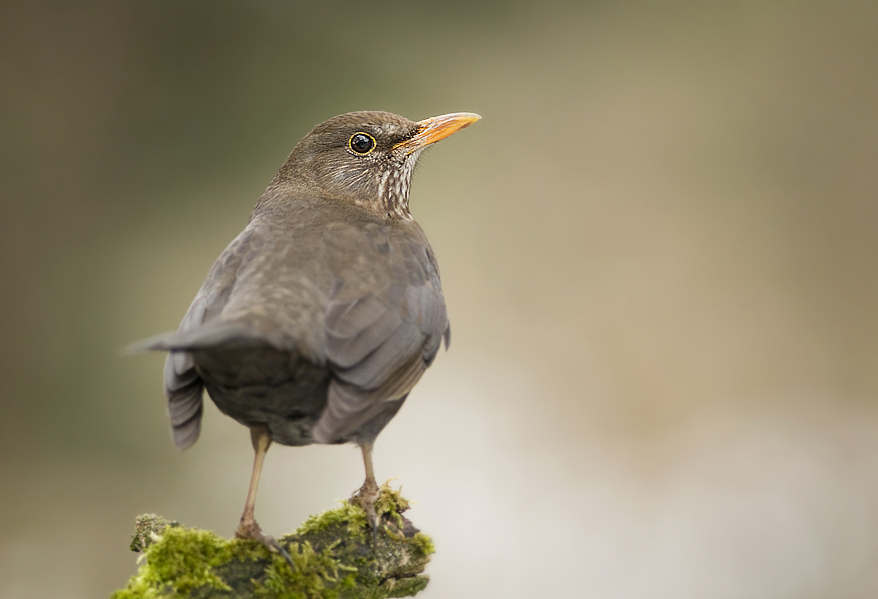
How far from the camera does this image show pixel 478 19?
33.2ft

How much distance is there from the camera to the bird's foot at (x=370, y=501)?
375 centimetres

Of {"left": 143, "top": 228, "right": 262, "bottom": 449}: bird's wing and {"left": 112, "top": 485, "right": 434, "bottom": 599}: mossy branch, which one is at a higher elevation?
{"left": 143, "top": 228, "right": 262, "bottom": 449}: bird's wing

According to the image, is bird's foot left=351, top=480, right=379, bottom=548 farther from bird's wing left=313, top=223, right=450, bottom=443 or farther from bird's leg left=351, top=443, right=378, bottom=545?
bird's wing left=313, top=223, right=450, bottom=443

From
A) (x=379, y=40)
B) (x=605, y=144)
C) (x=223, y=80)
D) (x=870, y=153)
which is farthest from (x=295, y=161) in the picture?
(x=870, y=153)

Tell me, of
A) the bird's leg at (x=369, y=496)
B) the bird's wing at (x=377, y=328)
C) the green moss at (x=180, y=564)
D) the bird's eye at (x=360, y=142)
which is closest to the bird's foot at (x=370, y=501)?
the bird's leg at (x=369, y=496)

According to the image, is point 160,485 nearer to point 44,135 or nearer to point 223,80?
point 44,135

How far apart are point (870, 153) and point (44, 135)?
32.9 feet

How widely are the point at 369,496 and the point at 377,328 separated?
0.85 meters

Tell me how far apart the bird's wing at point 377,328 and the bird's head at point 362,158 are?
2.22 ft

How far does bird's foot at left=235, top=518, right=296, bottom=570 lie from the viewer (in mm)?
3436

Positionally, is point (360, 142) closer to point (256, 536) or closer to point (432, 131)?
point (432, 131)

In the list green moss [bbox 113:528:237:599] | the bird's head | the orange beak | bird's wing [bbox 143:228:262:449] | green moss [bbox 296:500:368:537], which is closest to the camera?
bird's wing [bbox 143:228:262:449]

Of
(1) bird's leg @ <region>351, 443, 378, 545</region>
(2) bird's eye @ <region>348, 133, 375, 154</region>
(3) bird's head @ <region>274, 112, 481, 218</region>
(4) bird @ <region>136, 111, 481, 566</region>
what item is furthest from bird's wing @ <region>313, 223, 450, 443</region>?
(2) bird's eye @ <region>348, 133, 375, 154</region>

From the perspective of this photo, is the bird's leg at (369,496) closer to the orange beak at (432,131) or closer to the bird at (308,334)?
the bird at (308,334)
